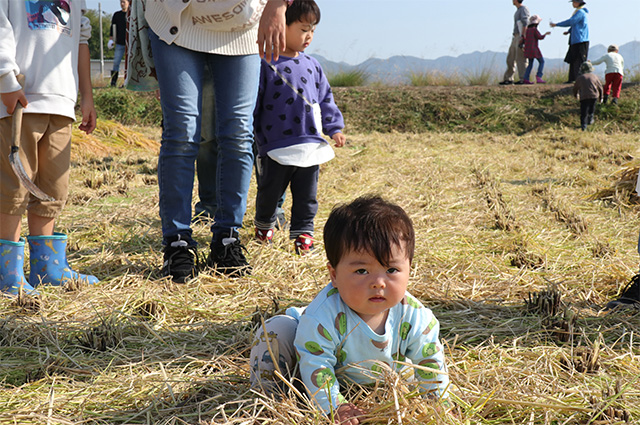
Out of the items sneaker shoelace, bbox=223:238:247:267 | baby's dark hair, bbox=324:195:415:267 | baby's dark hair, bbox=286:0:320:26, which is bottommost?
sneaker shoelace, bbox=223:238:247:267

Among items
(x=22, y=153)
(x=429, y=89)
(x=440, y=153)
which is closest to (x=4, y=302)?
(x=22, y=153)

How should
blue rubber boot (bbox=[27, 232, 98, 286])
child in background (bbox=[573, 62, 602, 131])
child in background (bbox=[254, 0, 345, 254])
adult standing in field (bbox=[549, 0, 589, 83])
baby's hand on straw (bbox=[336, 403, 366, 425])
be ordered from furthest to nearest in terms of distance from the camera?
adult standing in field (bbox=[549, 0, 589, 83])
child in background (bbox=[573, 62, 602, 131])
child in background (bbox=[254, 0, 345, 254])
blue rubber boot (bbox=[27, 232, 98, 286])
baby's hand on straw (bbox=[336, 403, 366, 425])

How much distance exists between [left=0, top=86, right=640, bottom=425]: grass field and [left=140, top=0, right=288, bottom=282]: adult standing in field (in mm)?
189

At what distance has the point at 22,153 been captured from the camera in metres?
2.58

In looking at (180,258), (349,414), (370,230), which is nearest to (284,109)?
(180,258)

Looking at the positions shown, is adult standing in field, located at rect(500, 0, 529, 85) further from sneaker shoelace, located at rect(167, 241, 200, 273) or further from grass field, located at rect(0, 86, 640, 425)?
sneaker shoelace, located at rect(167, 241, 200, 273)

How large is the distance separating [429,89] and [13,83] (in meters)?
12.1

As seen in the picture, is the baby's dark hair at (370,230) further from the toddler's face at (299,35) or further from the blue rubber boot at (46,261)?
the toddler's face at (299,35)

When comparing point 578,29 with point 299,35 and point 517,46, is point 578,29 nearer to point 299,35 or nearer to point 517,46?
point 517,46

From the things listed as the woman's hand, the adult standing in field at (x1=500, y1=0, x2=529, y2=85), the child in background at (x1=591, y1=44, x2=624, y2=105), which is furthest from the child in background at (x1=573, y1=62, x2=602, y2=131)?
the woman's hand

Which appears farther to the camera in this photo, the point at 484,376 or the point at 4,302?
the point at 4,302

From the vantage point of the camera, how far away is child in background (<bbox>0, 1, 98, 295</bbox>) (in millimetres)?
2510

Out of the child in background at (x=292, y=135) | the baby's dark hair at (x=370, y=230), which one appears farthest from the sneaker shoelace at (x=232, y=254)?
the baby's dark hair at (x=370, y=230)

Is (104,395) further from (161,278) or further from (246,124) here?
(246,124)
